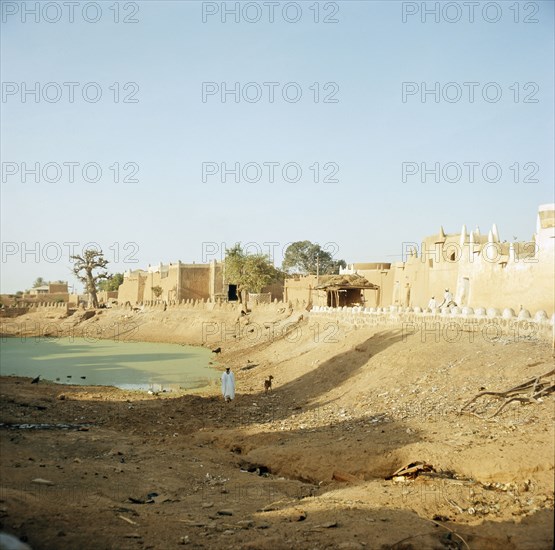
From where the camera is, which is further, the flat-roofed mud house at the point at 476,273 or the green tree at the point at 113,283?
the green tree at the point at 113,283

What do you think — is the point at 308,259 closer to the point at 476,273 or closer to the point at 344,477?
the point at 476,273

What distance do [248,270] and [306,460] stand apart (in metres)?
43.9

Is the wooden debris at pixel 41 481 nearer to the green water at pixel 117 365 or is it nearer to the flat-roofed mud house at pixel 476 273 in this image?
the green water at pixel 117 365

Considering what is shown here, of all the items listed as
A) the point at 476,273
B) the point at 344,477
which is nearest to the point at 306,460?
the point at 344,477

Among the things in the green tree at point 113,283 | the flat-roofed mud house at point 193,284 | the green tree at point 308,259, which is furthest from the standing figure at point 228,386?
the green tree at point 113,283

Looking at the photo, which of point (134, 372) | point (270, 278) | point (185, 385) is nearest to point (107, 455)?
point (185, 385)

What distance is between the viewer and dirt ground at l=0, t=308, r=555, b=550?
7.11m

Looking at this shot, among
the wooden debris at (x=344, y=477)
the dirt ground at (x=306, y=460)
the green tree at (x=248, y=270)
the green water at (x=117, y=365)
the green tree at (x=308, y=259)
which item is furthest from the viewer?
the green tree at (x=308, y=259)

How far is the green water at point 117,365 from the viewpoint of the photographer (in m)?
28.4

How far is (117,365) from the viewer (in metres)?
35.6

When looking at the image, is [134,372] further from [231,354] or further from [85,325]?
[85,325]

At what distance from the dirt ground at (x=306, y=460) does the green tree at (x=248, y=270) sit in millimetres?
32441

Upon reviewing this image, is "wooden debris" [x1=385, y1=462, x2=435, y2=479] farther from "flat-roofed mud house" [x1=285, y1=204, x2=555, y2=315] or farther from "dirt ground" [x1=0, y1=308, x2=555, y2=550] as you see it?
"flat-roofed mud house" [x1=285, y1=204, x2=555, y2=315]

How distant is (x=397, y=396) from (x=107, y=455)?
8653 millimetres
